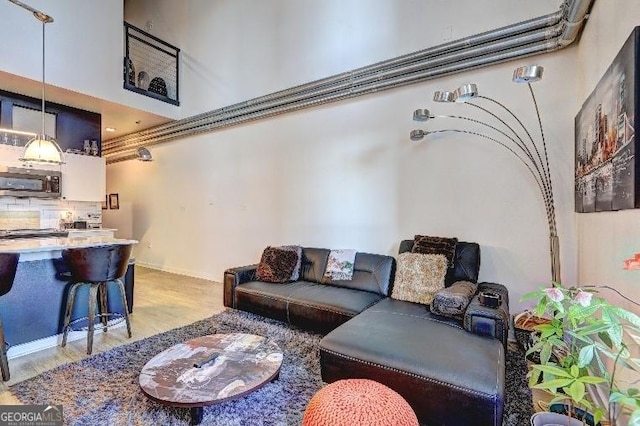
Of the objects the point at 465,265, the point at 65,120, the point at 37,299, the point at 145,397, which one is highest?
the point at 65,120

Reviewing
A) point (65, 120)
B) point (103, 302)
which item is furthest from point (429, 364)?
point (65, 120)

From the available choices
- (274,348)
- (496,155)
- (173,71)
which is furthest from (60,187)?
(496,155)

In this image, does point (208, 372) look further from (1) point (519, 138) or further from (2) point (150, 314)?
(1) point (519, 138)

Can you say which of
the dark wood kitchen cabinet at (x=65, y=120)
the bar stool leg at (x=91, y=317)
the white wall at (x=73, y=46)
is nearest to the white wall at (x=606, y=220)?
the bar stool leg at (x=91, y=317)

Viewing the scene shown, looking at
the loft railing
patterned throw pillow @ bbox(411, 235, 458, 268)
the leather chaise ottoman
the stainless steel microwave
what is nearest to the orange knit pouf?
the leather chaise ottoman

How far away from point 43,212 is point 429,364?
627 cm

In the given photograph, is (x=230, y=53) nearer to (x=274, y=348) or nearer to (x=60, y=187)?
(x=60, y=187)

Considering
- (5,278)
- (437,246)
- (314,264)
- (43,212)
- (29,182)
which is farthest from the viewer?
(43,212)

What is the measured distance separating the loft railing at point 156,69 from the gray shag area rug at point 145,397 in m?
4.69

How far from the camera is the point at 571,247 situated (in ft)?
9.43

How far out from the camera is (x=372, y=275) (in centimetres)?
349

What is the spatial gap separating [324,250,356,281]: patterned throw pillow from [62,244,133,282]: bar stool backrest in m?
2.20

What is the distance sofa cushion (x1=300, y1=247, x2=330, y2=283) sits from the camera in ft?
12.6

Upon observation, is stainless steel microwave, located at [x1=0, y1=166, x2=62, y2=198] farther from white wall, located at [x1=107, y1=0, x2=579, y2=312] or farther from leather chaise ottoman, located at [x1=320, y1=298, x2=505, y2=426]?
leather chaise ottoman, located at [x1=320, y1=298, x2=505, y2=426]
